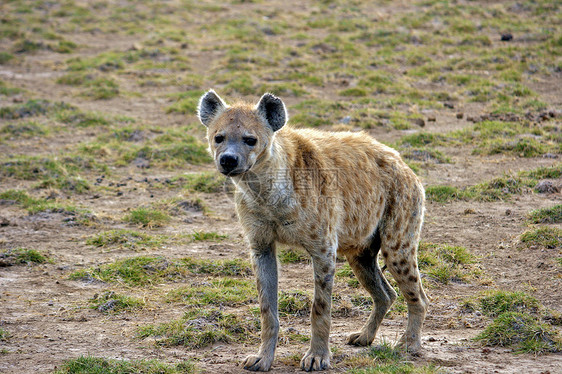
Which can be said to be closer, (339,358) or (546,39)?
(339,358)

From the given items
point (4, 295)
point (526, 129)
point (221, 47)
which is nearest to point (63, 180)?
point (4, 295)

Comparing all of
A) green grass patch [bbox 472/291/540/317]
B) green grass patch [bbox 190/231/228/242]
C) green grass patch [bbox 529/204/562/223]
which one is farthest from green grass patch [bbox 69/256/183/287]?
green grass patch [bbox 529/204/562/223]

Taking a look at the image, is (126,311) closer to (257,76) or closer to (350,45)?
(257,76)

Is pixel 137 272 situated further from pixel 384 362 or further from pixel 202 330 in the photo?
pixel 384 362

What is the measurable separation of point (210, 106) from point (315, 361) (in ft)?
4.36

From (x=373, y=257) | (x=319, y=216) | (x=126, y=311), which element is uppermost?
(x=319, y=216)

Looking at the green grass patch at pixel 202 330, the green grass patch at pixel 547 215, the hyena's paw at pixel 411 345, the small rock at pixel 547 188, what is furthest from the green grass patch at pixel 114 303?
the small rock at pixel 547 188

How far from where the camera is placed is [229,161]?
2963 millimetres

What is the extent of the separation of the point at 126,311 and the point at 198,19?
10.1 meters

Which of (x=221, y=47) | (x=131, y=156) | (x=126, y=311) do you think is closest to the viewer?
(x=126, y=311)

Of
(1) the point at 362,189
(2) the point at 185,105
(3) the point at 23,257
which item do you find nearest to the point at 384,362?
(1) the point at 362,189

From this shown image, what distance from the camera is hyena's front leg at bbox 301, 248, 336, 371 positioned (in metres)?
3.08

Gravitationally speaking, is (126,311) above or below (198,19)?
below

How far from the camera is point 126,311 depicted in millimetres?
3809
